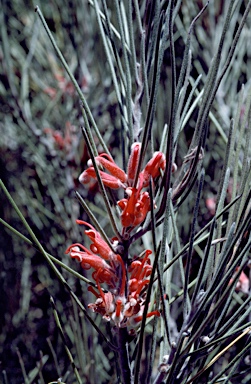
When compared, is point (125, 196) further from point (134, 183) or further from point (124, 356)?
point (124, 356)

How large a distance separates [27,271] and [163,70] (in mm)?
618

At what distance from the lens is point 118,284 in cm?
48

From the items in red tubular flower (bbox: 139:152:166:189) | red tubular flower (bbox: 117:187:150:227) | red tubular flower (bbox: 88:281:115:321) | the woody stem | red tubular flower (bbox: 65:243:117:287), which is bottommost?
the woody stem

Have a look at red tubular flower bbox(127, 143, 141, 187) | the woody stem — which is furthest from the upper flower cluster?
the woody stem

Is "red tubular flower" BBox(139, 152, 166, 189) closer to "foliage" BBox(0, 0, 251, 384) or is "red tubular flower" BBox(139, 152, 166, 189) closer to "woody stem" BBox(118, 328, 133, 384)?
"foliage" BBox(0, 0, 251, 384)

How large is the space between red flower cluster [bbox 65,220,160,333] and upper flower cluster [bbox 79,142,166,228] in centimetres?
4

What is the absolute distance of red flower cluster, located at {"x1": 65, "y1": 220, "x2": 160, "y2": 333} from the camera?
1.52 ft

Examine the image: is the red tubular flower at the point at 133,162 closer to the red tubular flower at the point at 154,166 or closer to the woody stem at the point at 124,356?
the red tubular flower at the point at 154,166

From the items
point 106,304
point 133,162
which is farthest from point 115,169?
point 106,304

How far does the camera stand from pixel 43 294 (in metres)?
1.37

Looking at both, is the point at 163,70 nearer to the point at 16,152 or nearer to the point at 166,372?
the point at 16,152

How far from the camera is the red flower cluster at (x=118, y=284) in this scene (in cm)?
46

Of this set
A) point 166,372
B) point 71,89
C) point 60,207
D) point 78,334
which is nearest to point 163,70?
point 71,89

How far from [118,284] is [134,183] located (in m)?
0.10
